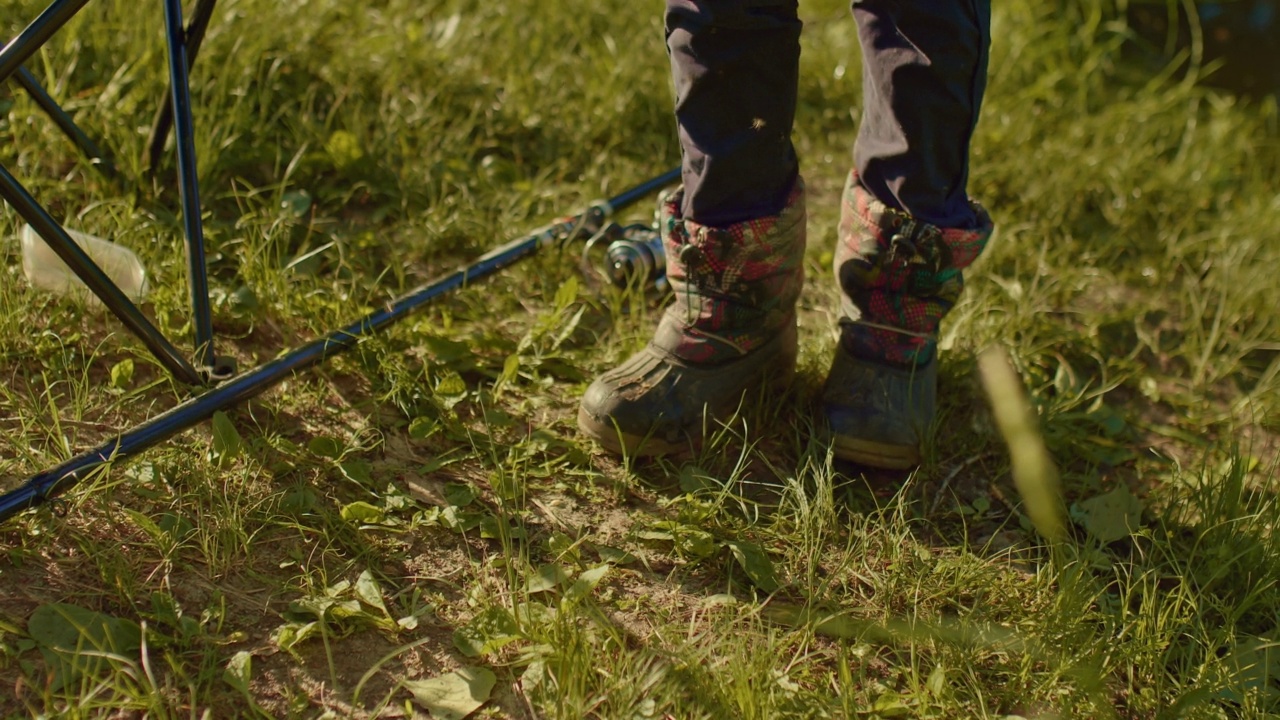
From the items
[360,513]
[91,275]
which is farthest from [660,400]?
[91,275]

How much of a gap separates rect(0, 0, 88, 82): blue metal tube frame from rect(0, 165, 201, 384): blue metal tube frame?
14 cm

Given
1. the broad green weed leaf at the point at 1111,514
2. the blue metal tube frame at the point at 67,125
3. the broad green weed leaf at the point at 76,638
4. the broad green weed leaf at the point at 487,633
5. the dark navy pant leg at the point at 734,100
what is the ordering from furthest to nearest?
1. the blue metal tube frame at the point at 67,125
2. the broad green weed leaf at the point at 1111,514
3. the dark navy pant leg at the point at 734,100
4. the broad green weed leaf at the point at 487,633
5. the broad green weed leaf at the point at 76,638

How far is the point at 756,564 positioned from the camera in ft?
5.45

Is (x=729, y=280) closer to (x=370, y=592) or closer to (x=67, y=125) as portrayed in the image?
(x=370, y=592)

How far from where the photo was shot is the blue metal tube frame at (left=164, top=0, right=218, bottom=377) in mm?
1778

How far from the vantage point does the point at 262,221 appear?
7.52ft

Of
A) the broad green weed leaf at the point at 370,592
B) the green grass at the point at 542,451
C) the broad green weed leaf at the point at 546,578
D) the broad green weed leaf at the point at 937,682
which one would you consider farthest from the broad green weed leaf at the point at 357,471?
the broad green weed leaf at the point at 937,682

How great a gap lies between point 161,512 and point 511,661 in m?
0.58

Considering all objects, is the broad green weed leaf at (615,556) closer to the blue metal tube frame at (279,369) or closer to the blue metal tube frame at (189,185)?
the blue metal tube frame at (279,369)

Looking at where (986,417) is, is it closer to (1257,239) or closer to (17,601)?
(1257,239)

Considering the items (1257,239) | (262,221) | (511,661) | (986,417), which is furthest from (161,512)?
(1257,239)

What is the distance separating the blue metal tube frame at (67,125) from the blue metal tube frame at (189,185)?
34 centimetres

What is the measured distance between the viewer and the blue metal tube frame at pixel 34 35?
150 centimetres

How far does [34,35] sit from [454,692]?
1036 millimetres
